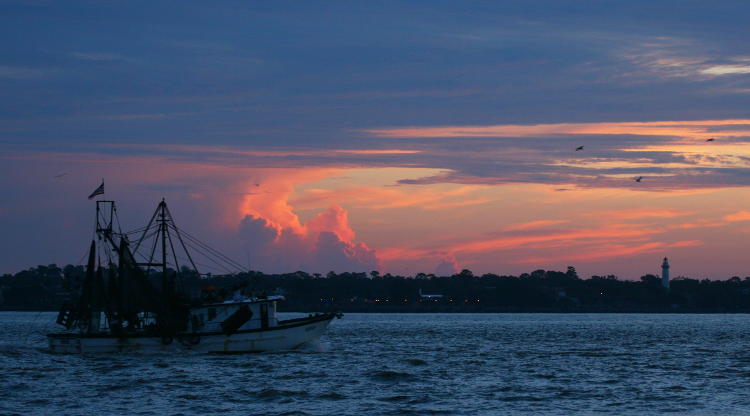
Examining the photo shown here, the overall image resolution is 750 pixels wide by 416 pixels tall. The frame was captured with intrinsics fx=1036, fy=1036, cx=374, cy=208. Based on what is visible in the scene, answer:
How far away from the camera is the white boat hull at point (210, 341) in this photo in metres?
74.2

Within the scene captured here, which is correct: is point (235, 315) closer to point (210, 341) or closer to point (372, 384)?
point (210, 341)

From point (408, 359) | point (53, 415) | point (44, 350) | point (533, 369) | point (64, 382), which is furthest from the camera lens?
point (44, 350)

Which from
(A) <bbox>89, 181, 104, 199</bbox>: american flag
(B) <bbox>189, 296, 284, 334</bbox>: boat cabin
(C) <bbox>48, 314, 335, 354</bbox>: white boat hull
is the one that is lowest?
(C) <bbox>48, 314, 335, 354</bbox>: white boat hull

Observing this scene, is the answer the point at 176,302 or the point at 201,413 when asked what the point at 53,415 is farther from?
the point at 176,302

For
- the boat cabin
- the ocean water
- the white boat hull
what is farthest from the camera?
the white boat hull

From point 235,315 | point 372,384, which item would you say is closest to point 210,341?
point 235,315

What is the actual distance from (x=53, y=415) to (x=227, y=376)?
1725cm

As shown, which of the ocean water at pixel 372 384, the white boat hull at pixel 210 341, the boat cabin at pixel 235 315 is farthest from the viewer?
the white boat hull at pixel 210 341

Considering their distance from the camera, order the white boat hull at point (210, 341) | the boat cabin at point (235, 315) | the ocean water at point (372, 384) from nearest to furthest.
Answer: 1. the ocean water at point (372, 384)
2. the boat cabin at point (235, 315)
3. the white boat hull at point (210, 341)

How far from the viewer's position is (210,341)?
74625 millimetres

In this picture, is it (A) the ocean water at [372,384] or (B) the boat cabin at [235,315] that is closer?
(A) the ocean water at [372,384]

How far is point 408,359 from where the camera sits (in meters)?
81.6

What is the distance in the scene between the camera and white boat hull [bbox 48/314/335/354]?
74188 millimetres

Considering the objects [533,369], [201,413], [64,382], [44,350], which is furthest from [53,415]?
[44,350]
